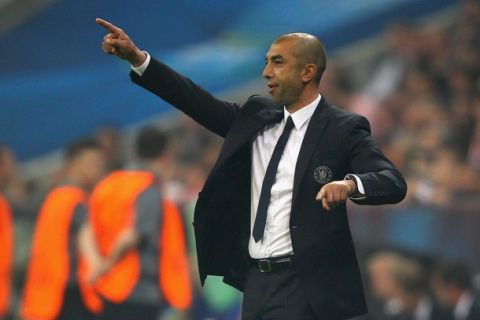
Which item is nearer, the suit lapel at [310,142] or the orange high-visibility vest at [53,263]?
the suit lapel at [310,142]

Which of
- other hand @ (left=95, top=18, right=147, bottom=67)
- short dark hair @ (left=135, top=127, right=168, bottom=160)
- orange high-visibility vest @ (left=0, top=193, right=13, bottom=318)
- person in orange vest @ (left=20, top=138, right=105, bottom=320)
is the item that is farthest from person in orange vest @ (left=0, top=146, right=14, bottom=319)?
other hand @ (left=95, top=18, right=147, bottom=67)

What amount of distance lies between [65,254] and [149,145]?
3.47 ft

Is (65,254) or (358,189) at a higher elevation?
(358,189)

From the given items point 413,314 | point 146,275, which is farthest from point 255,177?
point 413,314

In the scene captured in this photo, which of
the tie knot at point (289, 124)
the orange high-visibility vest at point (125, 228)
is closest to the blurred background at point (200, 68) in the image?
the orange high-visibility vest at point (125, 228)

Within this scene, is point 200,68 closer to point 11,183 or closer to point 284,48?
point 11,183

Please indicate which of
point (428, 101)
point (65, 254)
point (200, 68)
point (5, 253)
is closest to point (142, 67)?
point (65, 254)

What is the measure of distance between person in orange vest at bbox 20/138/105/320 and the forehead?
3.54 m

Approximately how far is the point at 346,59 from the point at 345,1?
571mm

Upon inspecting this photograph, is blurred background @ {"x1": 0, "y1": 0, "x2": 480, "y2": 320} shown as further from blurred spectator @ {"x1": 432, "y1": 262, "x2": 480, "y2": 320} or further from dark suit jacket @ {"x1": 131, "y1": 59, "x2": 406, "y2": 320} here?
dark suit jacket @ {"x1": 131, "y1": 59, "x2": 406, "y2": 320}

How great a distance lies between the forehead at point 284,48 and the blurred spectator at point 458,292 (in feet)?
11.9

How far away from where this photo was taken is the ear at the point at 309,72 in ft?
14.0

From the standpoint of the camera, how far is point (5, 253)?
340 inches

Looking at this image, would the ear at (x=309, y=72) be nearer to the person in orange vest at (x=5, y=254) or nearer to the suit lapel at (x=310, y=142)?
the suit lapel at (x=310, y=142)
